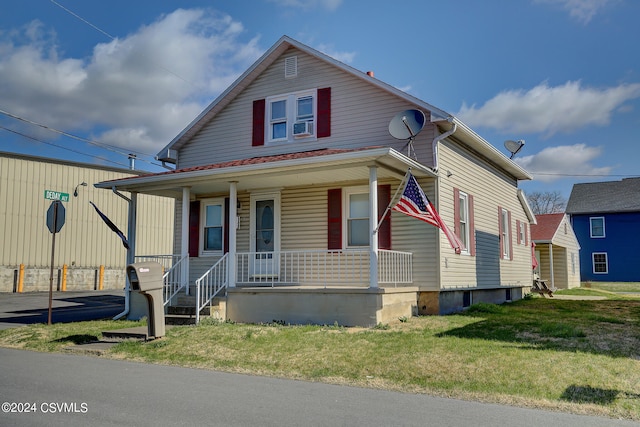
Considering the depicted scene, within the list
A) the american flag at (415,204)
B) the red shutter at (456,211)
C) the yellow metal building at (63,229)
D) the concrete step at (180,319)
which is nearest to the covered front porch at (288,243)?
the concrete step at (180,319)

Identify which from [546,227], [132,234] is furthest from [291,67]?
[546,227]

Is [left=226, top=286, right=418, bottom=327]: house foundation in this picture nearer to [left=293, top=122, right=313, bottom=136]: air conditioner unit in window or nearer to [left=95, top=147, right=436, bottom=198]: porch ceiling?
[left=95, top=147, right=436, bottom=198]: porch ceiling

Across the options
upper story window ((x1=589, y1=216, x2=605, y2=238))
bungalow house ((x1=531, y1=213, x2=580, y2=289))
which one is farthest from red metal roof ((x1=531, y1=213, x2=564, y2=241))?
upper story window ((x1=589, y1=216, x2=605, y2=238))

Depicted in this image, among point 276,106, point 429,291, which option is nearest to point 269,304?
point 429,291

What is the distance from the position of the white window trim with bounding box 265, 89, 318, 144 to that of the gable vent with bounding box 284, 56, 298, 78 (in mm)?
560

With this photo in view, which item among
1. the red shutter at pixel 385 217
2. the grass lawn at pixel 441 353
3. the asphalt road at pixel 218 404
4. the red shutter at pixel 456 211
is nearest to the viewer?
the asphalt road at pixel 218 404

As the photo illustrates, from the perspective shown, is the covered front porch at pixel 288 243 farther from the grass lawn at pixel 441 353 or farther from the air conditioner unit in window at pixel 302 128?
the air conditioner unit in window at pixel 302 128

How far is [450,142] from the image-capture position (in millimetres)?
14203

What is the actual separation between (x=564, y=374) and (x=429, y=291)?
599 centimetres

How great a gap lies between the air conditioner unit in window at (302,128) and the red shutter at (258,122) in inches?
44.1

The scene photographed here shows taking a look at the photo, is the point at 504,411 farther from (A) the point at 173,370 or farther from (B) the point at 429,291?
(B) the point at 429,291

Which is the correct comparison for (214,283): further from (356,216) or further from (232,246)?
(356,216)

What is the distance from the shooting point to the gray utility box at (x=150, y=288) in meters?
9.98

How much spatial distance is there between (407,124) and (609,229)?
32.8 metres
